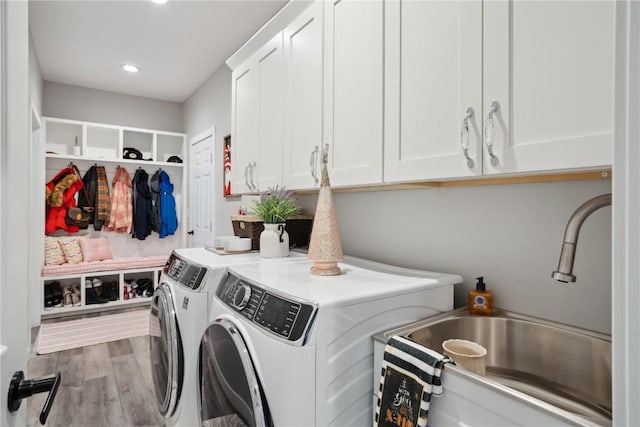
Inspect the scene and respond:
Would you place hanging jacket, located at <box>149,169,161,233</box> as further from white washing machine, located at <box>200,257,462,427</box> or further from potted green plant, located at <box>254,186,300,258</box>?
white washing machine, located at <box>200,257,462,427</box>

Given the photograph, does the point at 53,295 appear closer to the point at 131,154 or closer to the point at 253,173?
the point at 131,154

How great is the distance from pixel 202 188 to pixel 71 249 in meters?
1.60

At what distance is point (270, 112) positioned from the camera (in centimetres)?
202

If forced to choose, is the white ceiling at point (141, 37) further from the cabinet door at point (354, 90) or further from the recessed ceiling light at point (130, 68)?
the cabinet door at point (354, 90)

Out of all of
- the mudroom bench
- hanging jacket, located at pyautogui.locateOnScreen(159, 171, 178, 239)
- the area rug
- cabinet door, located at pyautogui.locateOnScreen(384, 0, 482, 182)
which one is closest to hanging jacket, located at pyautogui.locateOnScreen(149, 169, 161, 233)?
hanging jacket, located at pyautogui.locateOnScreen(159, 171, 178, 239)

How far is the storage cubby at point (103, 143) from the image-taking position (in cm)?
444

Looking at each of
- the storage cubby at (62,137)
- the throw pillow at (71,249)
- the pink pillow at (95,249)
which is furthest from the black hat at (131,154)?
the throw pillow at (71,249)

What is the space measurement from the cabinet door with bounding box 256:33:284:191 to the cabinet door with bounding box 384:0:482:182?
2.59ft

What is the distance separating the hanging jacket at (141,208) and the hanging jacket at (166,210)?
0.15 meters

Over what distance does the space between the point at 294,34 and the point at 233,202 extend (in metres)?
1.90

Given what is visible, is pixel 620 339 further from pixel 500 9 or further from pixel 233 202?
pixel 233 202

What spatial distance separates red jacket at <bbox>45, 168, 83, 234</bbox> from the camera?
4035mm

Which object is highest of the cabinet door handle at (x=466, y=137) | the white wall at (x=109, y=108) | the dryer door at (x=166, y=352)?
the white wall at (x=109, y=108)

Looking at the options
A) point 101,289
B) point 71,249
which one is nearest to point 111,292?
point 101,289
